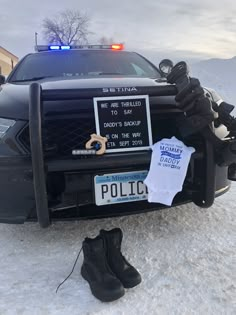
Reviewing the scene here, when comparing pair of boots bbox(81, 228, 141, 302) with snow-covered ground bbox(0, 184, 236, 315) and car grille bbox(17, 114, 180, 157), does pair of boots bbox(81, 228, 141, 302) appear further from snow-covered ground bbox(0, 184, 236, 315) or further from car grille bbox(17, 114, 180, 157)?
car grille bbox(17, 114, 180, 157)

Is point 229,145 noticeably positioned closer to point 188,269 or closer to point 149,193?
point 149,193

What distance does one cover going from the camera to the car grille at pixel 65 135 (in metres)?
2.47

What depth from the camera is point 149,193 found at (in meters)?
2.54

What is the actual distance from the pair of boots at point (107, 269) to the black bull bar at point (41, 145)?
0.35m

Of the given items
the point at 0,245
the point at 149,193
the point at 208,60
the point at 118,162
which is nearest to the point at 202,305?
the point at 149,193

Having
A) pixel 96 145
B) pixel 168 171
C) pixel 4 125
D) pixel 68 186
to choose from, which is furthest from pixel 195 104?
pixel 4 125

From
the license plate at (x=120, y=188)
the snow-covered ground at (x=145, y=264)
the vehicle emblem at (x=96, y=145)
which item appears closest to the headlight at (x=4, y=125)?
the vehicle emblem at (x=96, y=145)

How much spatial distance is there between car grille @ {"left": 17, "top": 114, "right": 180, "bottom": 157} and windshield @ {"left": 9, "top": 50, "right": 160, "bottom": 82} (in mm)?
1395

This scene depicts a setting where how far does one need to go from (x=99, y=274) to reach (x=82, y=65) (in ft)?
8.29

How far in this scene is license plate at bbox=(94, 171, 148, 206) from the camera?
8.29ft

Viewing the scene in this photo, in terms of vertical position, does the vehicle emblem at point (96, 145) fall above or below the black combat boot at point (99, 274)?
above

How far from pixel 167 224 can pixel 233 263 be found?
0.79 m

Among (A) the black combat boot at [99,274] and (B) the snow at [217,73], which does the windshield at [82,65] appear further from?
(B) the snow at [217,73]

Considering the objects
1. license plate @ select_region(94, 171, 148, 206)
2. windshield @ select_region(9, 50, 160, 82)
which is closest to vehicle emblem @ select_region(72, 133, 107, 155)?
license plate @ select_region(94, 171, 148, 206)
